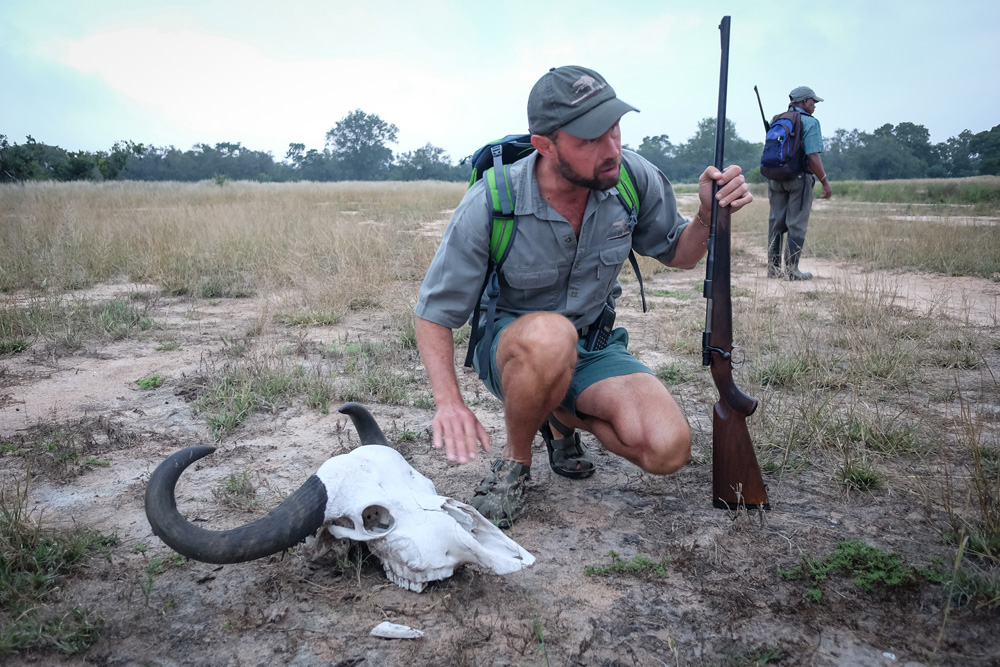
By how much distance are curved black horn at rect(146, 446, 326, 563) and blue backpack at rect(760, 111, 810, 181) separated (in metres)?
7.09

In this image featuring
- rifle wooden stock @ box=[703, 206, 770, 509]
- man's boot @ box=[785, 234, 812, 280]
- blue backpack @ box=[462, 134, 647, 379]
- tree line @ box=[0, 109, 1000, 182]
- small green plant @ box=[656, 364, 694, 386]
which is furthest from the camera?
tree line @ box=[0, 109, 1000, 182]

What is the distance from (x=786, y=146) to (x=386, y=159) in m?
69.0

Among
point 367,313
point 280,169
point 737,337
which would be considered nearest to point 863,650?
point 737,337

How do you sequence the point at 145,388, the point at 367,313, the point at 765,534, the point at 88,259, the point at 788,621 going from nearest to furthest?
the point at 788,621 < the point at 765,534 < the point at 145,388 < the point at 367,313 < the point at 88,259

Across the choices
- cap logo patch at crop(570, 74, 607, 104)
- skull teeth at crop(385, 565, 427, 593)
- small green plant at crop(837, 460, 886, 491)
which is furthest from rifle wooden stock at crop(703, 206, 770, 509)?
skull teeth at crop(385, 565, 427, 593)

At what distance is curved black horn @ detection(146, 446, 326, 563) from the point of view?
1.90 m

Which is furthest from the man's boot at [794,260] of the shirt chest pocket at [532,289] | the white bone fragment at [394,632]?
the white bone fragment at [394,632]

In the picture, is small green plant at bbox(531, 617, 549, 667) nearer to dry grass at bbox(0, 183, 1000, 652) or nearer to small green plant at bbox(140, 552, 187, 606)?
small green plant at bbox(140, 552, 187, 606)

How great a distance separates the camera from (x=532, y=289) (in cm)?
291

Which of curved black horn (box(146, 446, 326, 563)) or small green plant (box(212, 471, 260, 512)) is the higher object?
curved black horn (box(146, 446, 326, 563))

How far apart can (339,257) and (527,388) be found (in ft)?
18.2

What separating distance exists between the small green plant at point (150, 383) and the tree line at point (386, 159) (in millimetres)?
3589

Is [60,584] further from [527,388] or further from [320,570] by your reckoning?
[527,388]

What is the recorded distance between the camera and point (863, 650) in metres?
1.96
